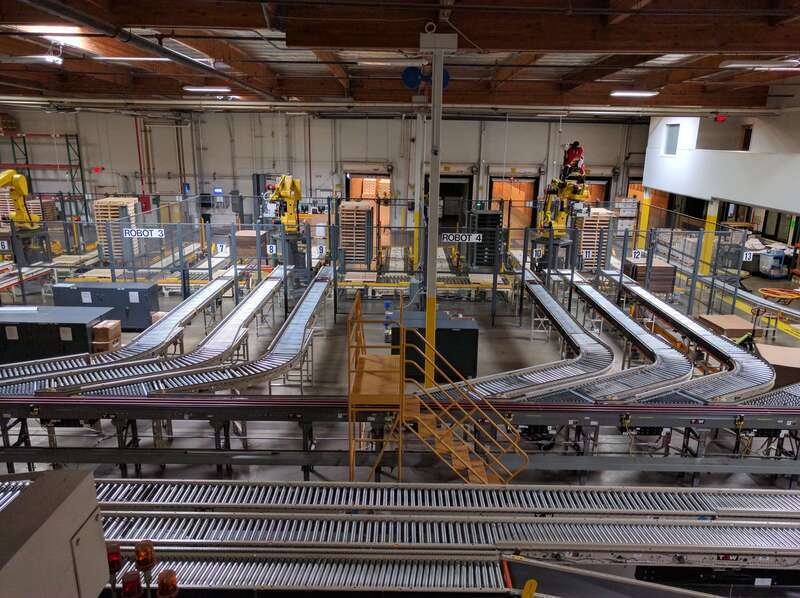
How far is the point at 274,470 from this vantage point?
27.7ft

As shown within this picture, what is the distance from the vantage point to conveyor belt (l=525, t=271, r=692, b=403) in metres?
8.42

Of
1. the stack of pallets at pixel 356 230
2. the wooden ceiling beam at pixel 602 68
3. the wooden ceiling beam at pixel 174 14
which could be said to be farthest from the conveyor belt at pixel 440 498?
the stack of pallets at pixel 356 230

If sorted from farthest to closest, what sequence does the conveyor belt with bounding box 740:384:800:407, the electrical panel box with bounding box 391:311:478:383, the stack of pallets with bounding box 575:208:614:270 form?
1. the stack of pallets with bounding box 575:208:614:270
2. the electrical panel box with bounding box 391:311:478:383
3. the conveyor belt with bounding box 740:384:800:407

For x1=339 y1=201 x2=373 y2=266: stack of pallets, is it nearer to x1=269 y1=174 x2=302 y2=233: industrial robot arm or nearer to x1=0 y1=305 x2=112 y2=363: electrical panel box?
x1=269 y1=174 x2=302 y2=233: industrial robot arm

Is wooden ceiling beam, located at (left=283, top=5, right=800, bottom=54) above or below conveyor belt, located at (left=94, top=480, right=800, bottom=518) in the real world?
above

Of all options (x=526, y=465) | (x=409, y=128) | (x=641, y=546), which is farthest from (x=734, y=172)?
(x=641, y=546)

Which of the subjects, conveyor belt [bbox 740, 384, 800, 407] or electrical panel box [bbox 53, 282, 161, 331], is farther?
electrical panel box [bbox 53, 282, 161, 331]

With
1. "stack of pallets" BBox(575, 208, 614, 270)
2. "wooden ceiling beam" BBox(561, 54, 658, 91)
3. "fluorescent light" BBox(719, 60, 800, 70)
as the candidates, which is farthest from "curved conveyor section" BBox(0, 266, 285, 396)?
"stack of pallets" BBox(575, 208, 614, 270)

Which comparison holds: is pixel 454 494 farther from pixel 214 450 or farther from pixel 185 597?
pixel 214 450

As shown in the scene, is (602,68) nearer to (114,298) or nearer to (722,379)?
(722,379)

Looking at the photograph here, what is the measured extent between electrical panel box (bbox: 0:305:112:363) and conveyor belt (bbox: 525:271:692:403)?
8390 mm

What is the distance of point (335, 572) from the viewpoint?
484cm

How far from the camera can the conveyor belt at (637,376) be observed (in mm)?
8422

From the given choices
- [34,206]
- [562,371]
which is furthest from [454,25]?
[34,206]
